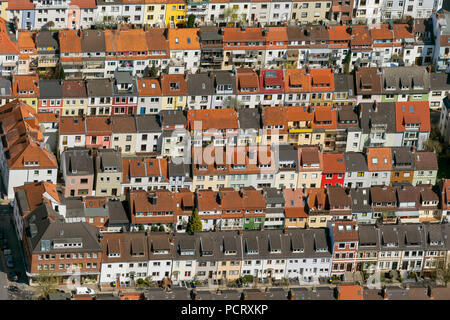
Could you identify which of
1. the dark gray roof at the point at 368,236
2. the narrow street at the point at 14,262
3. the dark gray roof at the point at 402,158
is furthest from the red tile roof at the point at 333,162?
the narrow street at the point at 14,262

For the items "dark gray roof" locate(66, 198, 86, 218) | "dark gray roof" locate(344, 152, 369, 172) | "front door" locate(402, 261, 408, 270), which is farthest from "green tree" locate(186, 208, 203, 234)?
"front door" locate(402, 261, 408, 270)

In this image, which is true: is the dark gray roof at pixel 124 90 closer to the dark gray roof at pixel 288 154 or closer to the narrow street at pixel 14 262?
the dark gray roof at pixel 288 154

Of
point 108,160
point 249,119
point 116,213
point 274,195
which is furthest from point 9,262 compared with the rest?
point 249,119

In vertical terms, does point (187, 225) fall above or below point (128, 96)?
below

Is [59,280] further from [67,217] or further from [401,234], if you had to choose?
[401,234]

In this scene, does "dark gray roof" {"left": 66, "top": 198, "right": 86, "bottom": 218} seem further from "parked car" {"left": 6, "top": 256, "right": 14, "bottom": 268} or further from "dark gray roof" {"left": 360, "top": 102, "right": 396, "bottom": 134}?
"dark gray roof" {"left": 360, "top": 102, "right": 396, "bottom": 134}
